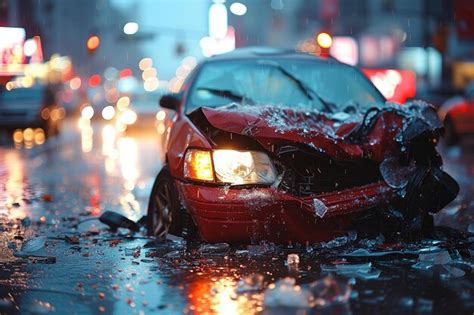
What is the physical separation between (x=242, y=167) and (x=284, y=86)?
1940 mm

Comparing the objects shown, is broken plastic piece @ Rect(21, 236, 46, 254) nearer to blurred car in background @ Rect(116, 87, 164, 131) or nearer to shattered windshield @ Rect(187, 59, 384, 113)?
shattered windshield @ Rect(187, 59, 384, 113)

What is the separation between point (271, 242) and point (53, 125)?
23.3 metres

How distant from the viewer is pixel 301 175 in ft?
19.4

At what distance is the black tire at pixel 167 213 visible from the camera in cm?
620

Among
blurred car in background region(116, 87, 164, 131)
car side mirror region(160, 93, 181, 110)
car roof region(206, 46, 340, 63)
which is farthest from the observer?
blurred car in background region(116, 87, 164, 131)

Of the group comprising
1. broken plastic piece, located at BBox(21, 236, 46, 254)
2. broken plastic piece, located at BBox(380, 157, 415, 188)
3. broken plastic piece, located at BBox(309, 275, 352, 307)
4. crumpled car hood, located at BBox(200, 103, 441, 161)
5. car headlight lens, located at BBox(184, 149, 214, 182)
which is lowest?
broken plastic piece, located at BBox(21, 236, 46, 254)

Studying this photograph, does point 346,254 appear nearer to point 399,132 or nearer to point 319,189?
point 319,189

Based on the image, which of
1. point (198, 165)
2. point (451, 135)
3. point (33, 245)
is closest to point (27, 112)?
point (451, 135)

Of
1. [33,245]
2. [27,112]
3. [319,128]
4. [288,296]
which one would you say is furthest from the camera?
[27,112]

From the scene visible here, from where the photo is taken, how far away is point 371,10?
229 feet

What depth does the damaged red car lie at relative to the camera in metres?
5.81

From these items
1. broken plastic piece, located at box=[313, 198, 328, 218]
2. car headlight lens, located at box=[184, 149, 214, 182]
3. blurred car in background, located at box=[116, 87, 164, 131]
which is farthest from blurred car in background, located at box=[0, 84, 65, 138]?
broken plastic piece, located at box=[313, 198, 328, 218]

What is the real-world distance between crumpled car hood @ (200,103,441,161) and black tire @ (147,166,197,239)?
687 millimetres

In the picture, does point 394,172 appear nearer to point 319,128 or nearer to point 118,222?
point 319,128
